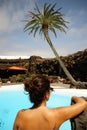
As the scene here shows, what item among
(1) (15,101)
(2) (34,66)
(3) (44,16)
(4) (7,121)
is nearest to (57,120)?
(4) (7,121)

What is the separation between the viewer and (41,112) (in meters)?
2.03

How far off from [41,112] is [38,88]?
174mm

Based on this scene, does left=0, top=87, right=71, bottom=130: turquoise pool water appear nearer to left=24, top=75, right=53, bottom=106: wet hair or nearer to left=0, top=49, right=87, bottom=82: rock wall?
left=24, top=75, right=53, bottom=106: wet hair

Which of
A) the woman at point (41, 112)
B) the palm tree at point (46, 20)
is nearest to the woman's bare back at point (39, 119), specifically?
the woman at point (41, 112)

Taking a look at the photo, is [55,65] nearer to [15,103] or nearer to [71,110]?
[15,103]

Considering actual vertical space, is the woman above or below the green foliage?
below

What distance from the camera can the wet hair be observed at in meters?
2.00

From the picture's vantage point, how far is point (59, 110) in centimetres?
203

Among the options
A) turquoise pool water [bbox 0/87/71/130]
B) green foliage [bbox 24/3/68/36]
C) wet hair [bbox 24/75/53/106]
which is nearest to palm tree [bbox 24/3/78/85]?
green foliage [bbox 24/3/68/36]

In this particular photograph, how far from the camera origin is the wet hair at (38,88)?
1996 millimetres

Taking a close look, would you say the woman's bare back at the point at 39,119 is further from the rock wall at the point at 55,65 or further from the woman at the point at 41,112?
the rock wall at the point at 55,65

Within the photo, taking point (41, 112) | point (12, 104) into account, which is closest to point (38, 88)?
point (41, 112)

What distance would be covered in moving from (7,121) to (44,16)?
19431 millimetres

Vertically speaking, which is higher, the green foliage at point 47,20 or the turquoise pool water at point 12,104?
the green foliage at point 47,20
